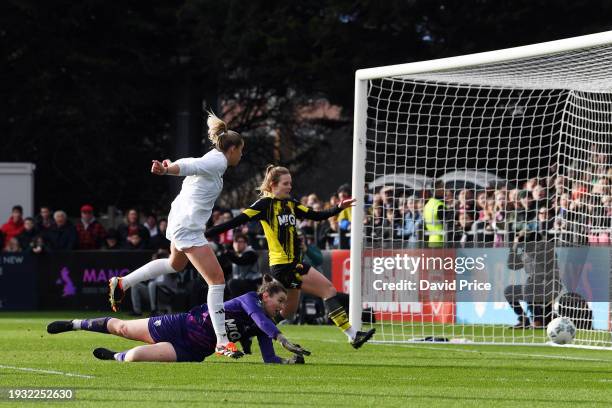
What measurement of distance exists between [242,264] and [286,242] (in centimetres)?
696

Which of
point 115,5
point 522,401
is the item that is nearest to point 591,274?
point 522,401

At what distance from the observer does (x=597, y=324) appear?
1598 centimetres

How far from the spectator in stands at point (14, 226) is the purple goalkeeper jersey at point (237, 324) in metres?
13.4

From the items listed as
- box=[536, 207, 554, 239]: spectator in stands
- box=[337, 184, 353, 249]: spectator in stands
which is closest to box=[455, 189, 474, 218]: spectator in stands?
box=[536, 207, 554, 239]: spectator in stands

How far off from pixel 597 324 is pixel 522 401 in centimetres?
748

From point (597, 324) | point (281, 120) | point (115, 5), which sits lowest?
point (597, 324)

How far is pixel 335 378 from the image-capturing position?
1020cm

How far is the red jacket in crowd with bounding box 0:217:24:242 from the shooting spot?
24.0 meters

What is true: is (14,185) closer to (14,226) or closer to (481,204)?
(14,226)

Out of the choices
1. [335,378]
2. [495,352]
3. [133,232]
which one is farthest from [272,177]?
[133,232]

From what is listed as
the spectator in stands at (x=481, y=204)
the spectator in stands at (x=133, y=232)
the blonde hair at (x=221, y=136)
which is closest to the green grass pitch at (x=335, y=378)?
the blonde hair at (x=221, y=136)

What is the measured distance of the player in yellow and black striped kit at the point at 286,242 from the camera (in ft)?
41.2

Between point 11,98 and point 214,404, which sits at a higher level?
point 11,98

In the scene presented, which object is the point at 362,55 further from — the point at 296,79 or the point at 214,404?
the point at 214,404
